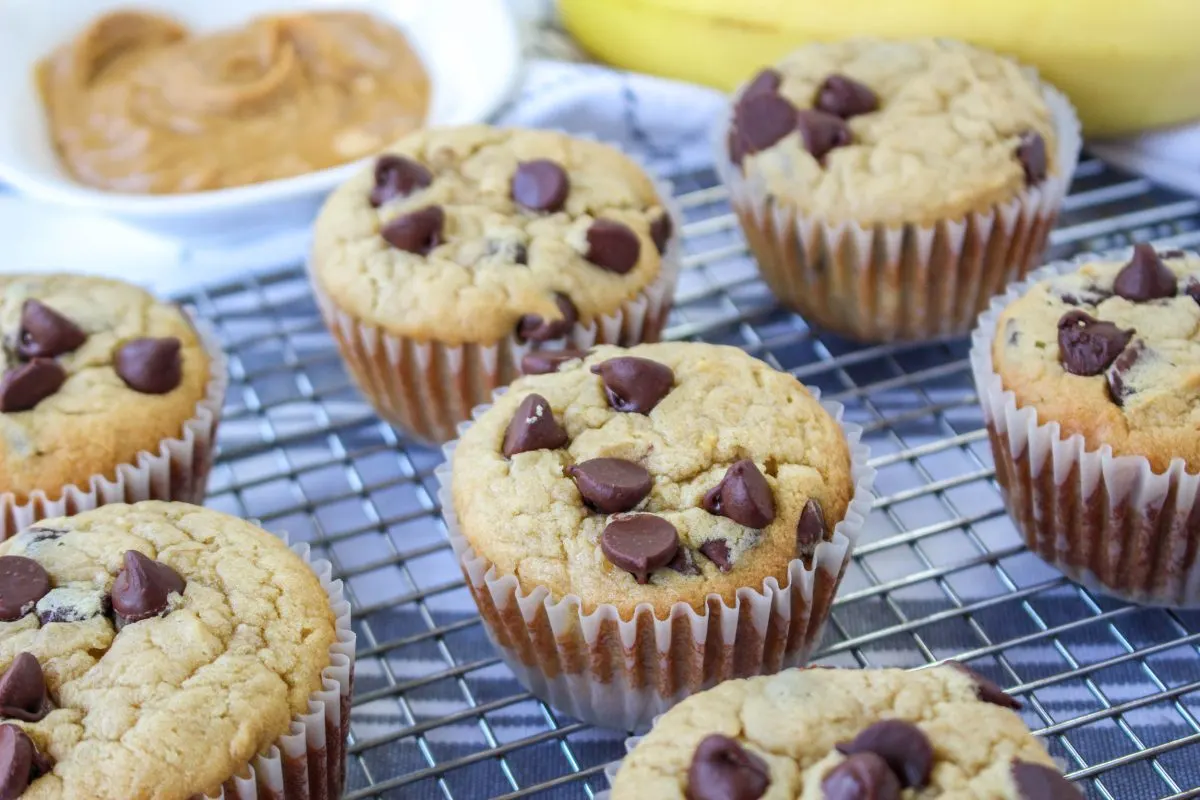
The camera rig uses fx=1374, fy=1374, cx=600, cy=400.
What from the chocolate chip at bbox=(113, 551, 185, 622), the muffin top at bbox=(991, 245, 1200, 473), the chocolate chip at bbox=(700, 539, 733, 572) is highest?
the muffin top at bbox=(991, 245, 1200, 473)

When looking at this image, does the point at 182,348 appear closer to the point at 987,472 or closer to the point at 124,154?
the point at 124,154

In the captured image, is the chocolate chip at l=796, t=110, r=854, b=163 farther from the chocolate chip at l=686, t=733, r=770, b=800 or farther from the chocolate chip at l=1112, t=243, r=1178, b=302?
the chocolate chip at l=686, t=733, r=770, b=800

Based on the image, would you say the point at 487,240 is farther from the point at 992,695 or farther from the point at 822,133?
the point at 992,695

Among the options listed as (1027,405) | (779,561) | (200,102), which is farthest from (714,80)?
(779,561)

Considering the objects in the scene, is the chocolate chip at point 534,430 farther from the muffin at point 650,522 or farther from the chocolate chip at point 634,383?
the chocolate chip at point 634,383

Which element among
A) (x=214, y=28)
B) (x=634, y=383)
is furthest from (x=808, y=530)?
(x=214, y=28)

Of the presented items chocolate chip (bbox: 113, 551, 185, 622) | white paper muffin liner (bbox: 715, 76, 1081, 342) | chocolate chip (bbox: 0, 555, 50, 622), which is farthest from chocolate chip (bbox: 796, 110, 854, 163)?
chocolate chip (bbox: 0, 555, 50, 622)

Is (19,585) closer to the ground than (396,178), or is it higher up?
closer to the ground
